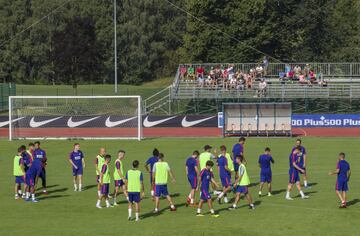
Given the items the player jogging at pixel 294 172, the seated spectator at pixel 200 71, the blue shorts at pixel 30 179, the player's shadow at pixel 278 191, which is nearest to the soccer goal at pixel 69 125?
the seated spectator at pixel 200 71

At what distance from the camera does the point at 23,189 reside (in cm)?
2616

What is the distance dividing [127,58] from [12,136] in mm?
54730

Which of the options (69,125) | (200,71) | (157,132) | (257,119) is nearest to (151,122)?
(157,132)

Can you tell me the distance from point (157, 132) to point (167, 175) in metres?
29.3

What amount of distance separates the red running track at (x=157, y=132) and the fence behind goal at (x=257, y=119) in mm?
1819

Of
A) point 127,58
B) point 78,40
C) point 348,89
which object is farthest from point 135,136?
point 127,58

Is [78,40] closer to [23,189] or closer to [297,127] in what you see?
A: [297,127]

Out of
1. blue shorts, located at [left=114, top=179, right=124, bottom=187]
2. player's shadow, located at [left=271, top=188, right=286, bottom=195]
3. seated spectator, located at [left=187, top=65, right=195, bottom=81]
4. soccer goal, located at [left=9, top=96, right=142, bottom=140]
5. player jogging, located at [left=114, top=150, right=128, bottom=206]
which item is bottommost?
player's shadow, located at [left=271, top=188, right=286, bottom=195]

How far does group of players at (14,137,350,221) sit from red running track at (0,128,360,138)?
23.3 metres

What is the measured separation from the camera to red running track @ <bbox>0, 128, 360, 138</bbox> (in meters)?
49.0

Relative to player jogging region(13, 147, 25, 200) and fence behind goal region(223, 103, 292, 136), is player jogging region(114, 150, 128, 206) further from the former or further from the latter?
fence behind goal region(223, 103, 292, 136)

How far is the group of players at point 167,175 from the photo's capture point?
2077 cm

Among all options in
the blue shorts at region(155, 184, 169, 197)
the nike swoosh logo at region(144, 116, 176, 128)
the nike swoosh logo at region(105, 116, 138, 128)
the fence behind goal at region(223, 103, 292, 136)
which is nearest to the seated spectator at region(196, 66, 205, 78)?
the nike swoosh logo at region(144, 116, 176, 128)

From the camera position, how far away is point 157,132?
51.2 meters
